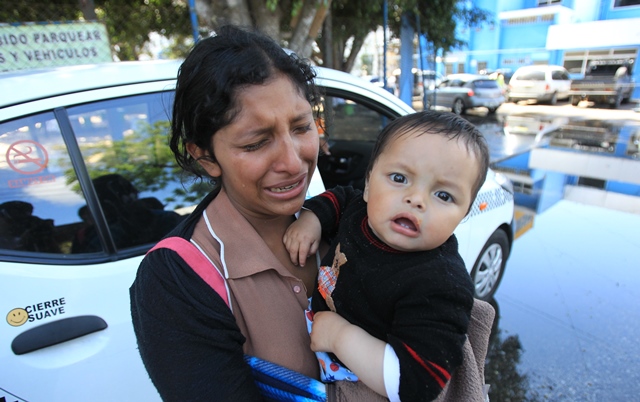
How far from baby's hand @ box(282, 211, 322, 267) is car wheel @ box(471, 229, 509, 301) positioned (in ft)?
7.21

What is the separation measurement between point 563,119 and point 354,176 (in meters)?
14.0

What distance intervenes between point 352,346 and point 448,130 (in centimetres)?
61

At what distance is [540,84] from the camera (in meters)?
17.7

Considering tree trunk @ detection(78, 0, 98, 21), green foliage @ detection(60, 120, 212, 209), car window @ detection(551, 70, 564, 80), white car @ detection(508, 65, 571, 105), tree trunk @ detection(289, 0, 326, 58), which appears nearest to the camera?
green foliage @ detection(60, 120, 212, 209)

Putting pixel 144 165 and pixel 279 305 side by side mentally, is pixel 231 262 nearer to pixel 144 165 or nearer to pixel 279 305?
pixel 279 305

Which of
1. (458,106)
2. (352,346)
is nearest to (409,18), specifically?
(458,106)

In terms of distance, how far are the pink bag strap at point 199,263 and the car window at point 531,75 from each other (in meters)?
20.4

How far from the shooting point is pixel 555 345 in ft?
9.98

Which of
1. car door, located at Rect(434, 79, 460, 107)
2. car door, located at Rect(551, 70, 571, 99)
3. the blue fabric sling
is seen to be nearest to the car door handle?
the blue fabric sling

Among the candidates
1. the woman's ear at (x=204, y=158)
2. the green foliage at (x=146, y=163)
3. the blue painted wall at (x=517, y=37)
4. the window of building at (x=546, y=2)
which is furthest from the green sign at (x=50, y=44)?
the window of building at (x=546, y=2)

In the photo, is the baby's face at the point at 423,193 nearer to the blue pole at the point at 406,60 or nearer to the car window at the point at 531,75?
the blue pole at the point at 406,60

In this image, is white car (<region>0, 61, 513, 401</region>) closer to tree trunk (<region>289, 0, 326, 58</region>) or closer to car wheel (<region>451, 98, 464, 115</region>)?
tree trunk (<region>289, 0, 326, 58</region>)

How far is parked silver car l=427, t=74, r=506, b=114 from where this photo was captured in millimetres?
15844

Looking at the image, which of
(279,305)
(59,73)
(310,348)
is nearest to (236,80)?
(279,305)
